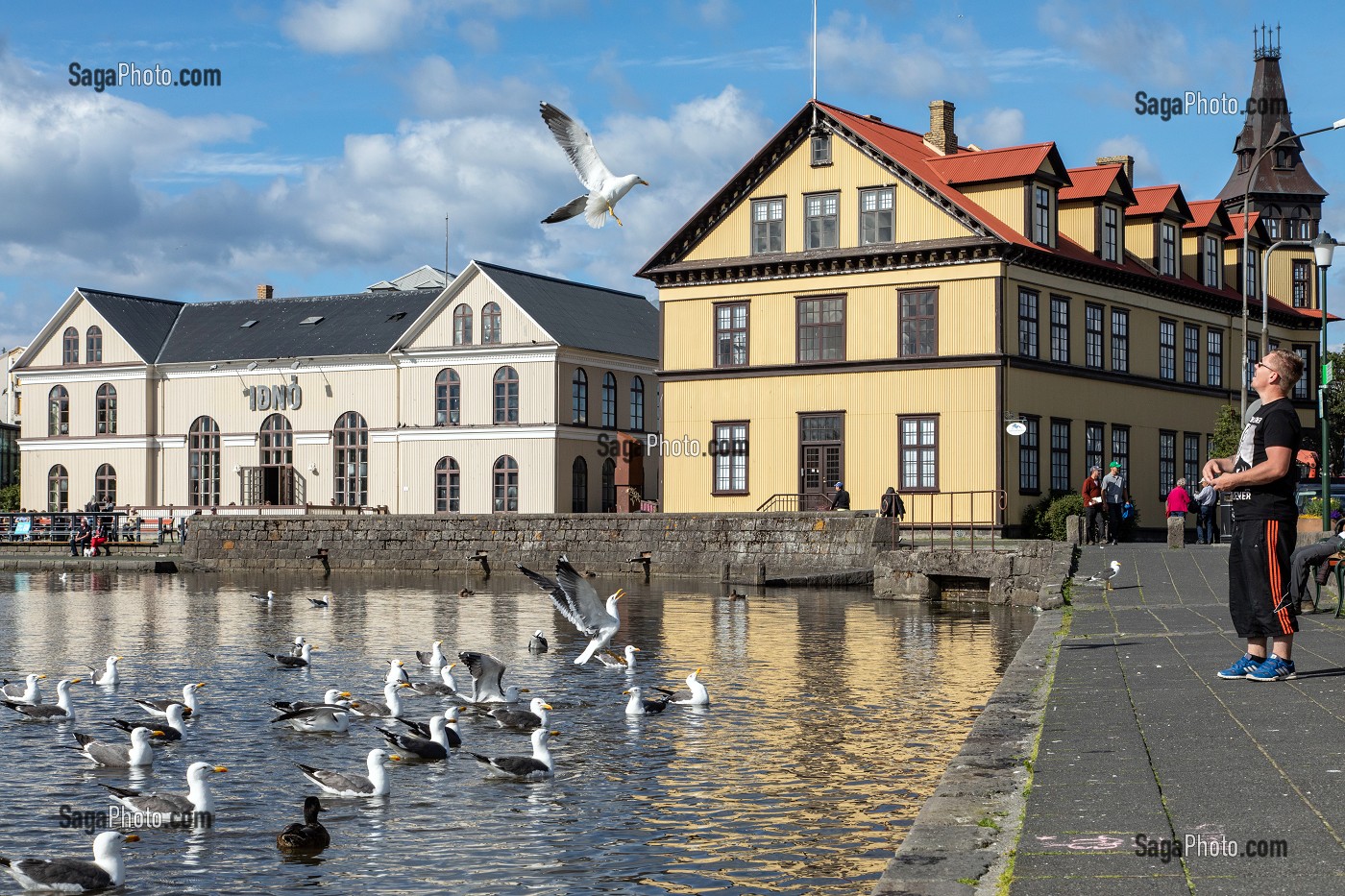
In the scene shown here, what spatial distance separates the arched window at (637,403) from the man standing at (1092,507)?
3043 centimetres

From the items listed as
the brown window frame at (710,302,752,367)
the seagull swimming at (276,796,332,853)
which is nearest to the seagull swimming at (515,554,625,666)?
the seagull swimming at (276,796,332,853)

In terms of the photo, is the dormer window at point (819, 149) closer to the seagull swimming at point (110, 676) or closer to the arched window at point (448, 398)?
the arched window at point (448, 398)

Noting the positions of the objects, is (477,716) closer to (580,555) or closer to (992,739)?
(992,739)

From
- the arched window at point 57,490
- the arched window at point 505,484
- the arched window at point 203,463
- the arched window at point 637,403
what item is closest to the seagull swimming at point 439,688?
the arched window at point 505,484

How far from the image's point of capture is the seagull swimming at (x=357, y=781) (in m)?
11.3

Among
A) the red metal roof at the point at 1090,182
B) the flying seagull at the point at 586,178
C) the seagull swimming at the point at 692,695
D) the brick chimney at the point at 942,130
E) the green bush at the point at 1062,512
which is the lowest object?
the seagull swimming at the point at 692,695

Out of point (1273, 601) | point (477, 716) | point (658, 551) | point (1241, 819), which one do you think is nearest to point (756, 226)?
point (658, 551)

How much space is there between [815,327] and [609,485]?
19.3 meters

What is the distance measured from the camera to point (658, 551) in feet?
151

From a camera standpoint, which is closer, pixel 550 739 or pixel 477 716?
pixel 550 739

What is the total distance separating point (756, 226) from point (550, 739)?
36692 millimetres

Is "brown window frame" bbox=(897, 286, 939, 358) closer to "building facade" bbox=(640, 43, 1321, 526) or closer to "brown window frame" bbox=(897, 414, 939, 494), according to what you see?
"building facade" bbox=(640, 43, 1321, 526)

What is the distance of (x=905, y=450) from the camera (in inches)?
1850

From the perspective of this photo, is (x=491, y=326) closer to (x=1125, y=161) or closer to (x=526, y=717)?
(x=1125, y=161)
